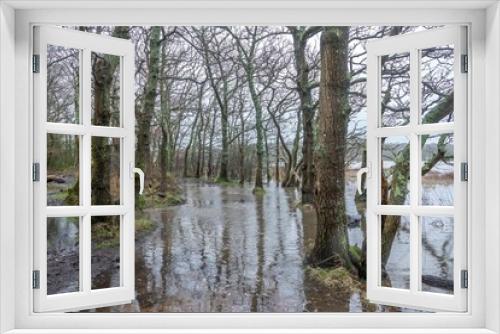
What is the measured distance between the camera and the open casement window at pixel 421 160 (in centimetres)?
188

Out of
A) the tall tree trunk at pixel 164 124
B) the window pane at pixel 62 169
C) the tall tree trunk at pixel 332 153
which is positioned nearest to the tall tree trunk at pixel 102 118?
the window pane at pixel 62 169

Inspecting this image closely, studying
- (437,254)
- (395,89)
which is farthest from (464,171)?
(437,254)

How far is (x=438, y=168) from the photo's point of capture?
13.0 ft

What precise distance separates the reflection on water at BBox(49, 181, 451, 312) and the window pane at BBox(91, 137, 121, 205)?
0.58m

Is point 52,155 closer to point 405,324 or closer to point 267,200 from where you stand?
point 267,200

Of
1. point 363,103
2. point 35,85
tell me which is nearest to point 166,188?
point 363,103

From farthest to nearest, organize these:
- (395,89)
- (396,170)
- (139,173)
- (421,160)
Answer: (396,170) < (395,89) < (139,173) < (421,160)

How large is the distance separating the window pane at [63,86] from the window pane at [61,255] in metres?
0.92

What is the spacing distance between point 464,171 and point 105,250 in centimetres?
348

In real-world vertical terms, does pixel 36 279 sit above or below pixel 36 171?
below

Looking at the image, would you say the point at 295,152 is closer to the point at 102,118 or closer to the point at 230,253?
the point at 230,253

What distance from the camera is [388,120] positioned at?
418 cm

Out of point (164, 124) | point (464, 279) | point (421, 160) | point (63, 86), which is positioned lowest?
point (464, 279)
